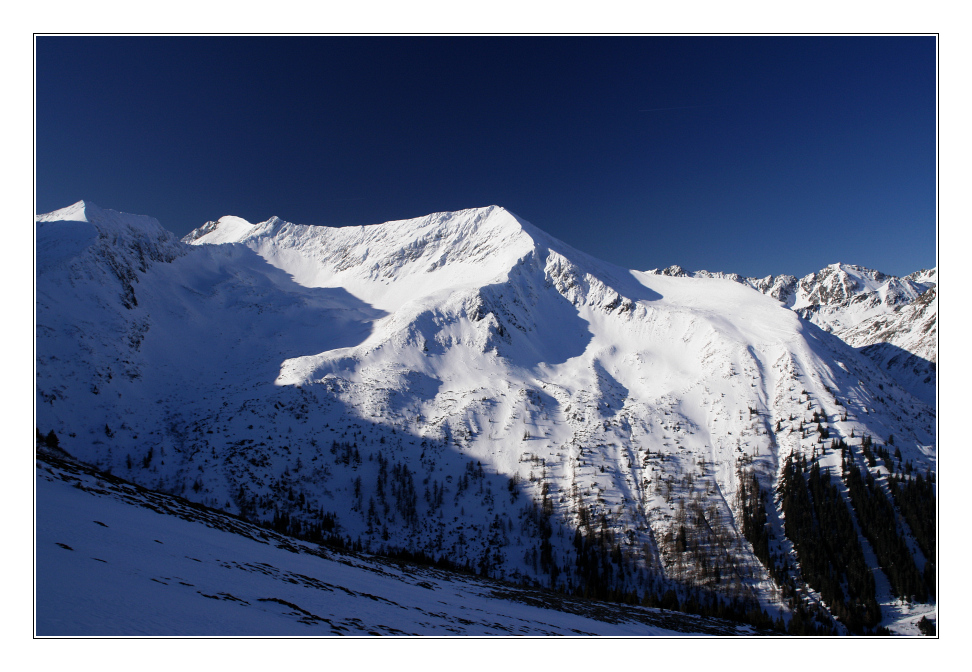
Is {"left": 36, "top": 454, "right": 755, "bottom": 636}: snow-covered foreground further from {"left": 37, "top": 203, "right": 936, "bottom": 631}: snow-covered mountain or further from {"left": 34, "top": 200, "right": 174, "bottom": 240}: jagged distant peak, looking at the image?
{"left": 34, "top": 200, "right": 174, "bottom": 240}: jagged distant peak

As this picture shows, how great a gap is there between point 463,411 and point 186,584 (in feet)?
360

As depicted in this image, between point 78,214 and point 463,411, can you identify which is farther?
point 78,214

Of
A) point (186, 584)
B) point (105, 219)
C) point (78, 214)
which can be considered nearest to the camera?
point (186, 584)

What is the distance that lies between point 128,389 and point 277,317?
191 feet

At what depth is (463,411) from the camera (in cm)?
12169

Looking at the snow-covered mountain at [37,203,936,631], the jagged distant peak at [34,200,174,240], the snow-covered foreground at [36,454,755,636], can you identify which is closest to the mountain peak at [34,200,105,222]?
the jagged distant peak at [34,200,174,240]

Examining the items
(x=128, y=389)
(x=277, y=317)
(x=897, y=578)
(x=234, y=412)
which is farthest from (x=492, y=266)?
(x=897, y=578)

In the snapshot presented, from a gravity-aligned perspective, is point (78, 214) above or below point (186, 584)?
above

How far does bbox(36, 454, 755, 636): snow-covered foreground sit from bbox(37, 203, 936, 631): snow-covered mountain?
65.2 metres

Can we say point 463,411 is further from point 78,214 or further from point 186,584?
point 78,214

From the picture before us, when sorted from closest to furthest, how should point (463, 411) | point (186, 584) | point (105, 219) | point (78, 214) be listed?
point (186, 584), point (463, 411), point (78, 214), point (105, 219)

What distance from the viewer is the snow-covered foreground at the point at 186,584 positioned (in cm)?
1058

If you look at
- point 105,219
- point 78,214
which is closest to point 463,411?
point 105,219

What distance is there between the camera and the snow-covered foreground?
34.7 feet
